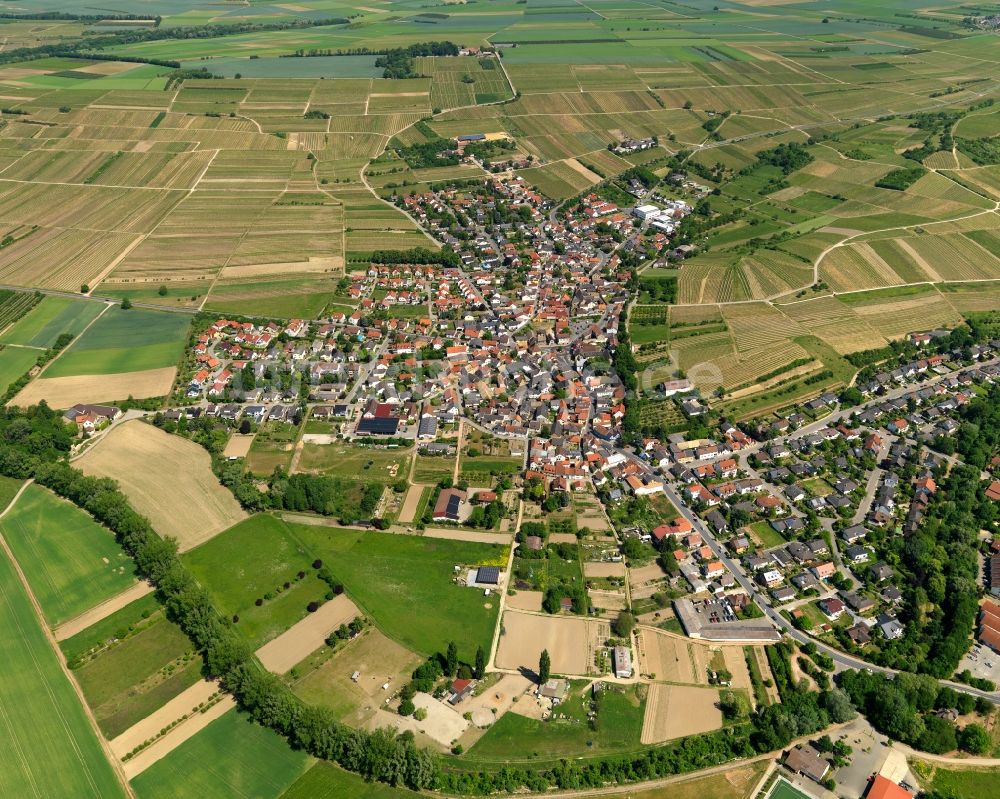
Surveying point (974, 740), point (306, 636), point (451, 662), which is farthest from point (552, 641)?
point (974, 740)

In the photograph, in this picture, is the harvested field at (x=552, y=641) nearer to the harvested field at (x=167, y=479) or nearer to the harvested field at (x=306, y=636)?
the harvested field at (x=306, y=636)

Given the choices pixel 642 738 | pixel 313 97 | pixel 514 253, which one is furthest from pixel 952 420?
pixel 313 97

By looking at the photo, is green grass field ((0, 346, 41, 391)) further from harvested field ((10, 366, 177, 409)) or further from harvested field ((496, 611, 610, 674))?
harvested field ((496, 611, 610, 674))

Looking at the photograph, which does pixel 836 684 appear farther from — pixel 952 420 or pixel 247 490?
pixel 247 490

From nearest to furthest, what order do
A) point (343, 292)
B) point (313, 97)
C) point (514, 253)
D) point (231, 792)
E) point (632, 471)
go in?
1. point (231, 792)
2. point (632, 471)
3. point (343, 292)
4. point (514, 253)
5. point (313, 97)

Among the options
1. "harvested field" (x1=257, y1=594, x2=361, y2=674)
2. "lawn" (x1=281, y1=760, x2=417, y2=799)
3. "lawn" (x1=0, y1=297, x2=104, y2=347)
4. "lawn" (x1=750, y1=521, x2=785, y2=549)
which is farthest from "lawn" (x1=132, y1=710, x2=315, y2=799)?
"lawn" (x1=0, y1=297, x2=104, y2=347)

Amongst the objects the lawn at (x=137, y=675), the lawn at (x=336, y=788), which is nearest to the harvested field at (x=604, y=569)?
the lawn at (x=336, y=788)
